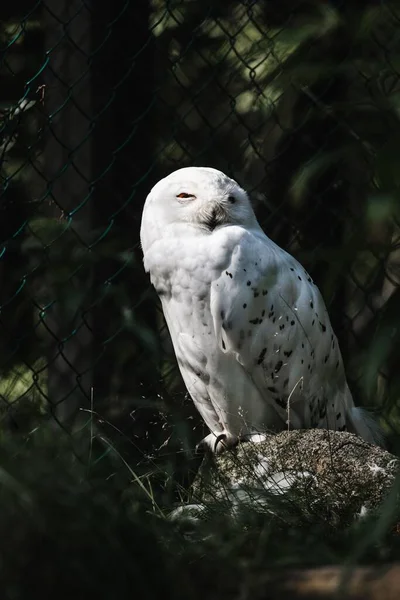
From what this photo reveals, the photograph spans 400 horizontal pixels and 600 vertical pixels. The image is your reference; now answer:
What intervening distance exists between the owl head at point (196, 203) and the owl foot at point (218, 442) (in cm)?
68

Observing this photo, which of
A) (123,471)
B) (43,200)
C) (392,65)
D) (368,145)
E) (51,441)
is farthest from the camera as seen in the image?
(43,200)

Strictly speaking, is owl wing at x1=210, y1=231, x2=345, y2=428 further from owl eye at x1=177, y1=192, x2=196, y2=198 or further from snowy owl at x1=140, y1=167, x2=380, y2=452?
owl eye at x1=177, y1=192, x2=196, y2=198

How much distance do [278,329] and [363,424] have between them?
53 centimetres

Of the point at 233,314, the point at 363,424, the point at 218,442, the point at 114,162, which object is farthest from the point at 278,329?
the point at 114,162

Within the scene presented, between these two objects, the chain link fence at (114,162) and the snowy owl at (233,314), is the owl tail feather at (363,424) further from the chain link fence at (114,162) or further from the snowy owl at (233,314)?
the chain link fence at (114,162)

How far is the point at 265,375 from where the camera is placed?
3574 millimetres

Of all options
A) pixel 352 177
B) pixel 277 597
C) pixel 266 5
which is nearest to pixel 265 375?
pixel 352 177

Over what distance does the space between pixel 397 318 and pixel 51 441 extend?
3.05 ft

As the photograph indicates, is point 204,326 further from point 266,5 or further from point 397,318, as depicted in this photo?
point 397,318

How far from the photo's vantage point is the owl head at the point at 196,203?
3533 mm

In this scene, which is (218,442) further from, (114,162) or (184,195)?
(114,162)

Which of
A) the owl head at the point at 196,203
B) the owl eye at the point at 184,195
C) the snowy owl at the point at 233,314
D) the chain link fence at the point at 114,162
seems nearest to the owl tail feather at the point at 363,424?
the snowy owl at the point at 233,314

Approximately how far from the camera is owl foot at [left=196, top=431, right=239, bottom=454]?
3.47 m

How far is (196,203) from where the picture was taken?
3564 millimetres
